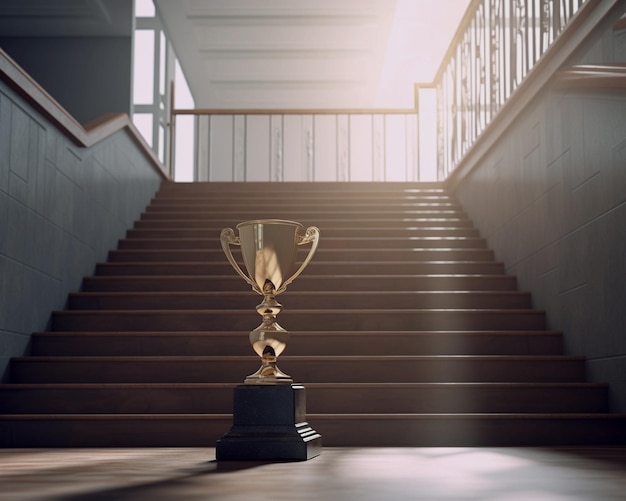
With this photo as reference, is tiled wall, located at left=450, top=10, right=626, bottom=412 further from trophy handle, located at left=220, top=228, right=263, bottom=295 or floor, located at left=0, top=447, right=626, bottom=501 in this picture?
trophy handle, located at left=220, top=228, right=263, bottom=295

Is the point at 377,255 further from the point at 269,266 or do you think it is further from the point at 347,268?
the point at 269,266

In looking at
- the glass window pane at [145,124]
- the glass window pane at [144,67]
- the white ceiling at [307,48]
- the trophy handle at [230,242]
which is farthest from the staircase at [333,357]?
the white ceiling at [307,48]

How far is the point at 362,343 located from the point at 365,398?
22.6 inches

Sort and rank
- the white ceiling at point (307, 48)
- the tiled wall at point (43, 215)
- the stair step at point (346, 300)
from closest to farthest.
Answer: the tiled wall at point (43, 215), the stair step at point (346, 300), the white ceiling at point (307, 48)

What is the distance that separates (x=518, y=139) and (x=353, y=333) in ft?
5.42

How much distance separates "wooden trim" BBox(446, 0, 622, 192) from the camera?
3.80 meters

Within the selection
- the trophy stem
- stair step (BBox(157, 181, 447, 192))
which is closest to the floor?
the trophy stem

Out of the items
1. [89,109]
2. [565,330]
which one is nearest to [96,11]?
[89,109]

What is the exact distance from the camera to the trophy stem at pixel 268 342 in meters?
2.59

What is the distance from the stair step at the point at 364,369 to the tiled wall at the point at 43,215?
56 centimetres

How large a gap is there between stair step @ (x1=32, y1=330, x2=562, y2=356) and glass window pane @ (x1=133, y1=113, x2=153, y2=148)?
5.25m

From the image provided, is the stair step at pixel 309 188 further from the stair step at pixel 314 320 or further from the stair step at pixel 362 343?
the stair step at pixel 362 343

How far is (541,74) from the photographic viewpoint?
15.2 ft

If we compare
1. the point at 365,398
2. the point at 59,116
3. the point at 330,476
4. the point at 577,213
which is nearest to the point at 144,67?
the point at 59,116
